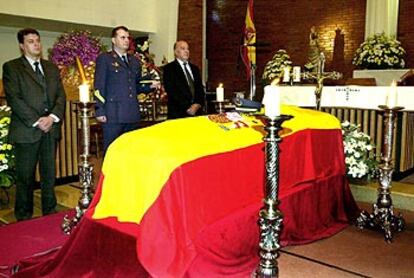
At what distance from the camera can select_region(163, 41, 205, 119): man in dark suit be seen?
12.7 feet

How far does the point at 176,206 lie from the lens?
6.23 ft

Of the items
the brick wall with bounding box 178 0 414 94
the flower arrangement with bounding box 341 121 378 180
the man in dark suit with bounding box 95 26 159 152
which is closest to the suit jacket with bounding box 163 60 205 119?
the man in dark suit with bounding box 95 26 159 152

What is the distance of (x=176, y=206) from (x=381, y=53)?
5688mm

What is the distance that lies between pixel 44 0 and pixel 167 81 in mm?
4213

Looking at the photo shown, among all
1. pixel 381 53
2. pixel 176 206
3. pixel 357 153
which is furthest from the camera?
pixel 381 53

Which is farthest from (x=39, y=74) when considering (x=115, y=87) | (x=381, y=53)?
(x=381, y=53)

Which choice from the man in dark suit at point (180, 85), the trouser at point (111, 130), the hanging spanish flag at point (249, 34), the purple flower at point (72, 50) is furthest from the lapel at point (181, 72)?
the hanging spanish flag at point (249, 34)

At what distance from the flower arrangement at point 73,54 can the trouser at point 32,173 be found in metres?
1.57

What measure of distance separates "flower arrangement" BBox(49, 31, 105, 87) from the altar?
2323mm

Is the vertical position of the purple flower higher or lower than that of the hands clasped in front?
higher

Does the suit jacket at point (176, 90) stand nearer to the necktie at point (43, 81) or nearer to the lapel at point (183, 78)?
the lapel at point (183, 78)

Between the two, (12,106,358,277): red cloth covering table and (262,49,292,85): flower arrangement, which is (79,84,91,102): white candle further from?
(262,49,292,85): flower arrangement

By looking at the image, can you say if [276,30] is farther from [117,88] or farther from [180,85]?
[117,88]

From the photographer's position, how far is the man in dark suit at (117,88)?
3.26 metres
